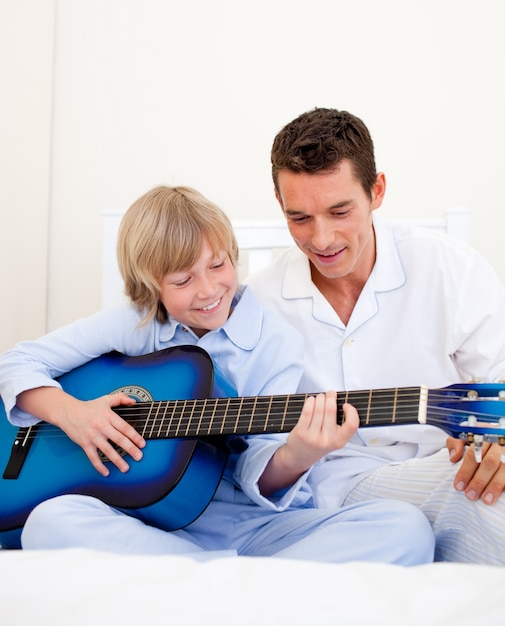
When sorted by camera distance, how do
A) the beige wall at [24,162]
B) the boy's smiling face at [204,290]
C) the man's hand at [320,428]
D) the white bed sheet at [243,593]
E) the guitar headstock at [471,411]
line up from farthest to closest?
the beige wall at [24,162], the boy's smiling face at [204,290], the man's hand at [320,428], the guitar headstock at [471,411], the white bed sheet at [243,593]

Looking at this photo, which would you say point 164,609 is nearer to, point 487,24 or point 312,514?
point 312,514

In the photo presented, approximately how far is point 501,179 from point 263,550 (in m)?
1.76

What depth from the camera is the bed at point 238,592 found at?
675mm

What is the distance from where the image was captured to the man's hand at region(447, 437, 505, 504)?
1377 millimetres

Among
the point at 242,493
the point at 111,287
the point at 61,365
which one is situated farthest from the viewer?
the point at 111,287

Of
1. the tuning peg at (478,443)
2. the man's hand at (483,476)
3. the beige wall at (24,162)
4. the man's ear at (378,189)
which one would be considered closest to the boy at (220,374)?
the man's hand at (483,476)

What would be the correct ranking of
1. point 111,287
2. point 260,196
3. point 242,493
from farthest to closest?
1. point 260,196
2. point 111,287
3. point 242,493

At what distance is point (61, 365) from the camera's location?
1.88 metres

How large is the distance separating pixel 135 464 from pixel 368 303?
2.29ft

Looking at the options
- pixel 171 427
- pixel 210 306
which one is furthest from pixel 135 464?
pixel 210 306

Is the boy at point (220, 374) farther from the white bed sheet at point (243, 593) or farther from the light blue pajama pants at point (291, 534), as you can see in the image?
the white bed sheet at point (243, 593)

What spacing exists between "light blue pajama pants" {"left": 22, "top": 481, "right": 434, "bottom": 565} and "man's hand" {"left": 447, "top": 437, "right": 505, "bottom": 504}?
0.10m

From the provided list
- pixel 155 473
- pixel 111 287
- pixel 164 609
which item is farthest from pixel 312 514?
pixel 111 287

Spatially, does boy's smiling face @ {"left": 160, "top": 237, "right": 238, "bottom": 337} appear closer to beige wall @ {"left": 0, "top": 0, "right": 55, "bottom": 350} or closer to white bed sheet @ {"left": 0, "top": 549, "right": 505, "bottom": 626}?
white bed sheet @ {"left": 0, "top": 549, "right": 505, "bottom": 626}
